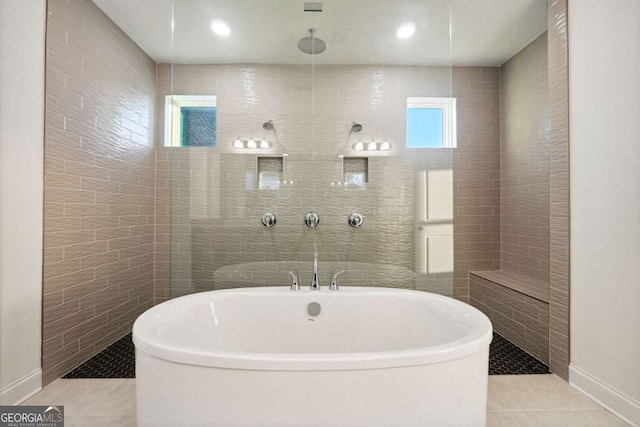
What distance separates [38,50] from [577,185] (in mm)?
3370

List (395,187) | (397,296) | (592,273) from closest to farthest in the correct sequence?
1. (592,273)
2. (397,296)
3. (395,187)

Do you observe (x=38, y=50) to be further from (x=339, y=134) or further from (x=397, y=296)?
(x=397, y=296)

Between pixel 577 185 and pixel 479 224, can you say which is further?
pixel 479 224

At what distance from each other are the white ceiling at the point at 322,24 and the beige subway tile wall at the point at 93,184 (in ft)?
1.27

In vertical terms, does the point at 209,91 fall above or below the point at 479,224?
above

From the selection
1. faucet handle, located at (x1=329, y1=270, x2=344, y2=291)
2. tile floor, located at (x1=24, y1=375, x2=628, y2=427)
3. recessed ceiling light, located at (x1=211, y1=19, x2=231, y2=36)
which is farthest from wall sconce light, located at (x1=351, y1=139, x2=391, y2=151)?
tile floor, located at (x1=24, y1=375, x2=628, y2=427)

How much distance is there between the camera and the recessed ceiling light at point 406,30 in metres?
2.19

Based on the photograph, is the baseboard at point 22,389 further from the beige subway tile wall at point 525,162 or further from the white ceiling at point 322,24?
the beige subway tile wall at point 525,162

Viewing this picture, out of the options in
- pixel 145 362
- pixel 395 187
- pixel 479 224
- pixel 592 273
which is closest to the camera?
pixel 145 362

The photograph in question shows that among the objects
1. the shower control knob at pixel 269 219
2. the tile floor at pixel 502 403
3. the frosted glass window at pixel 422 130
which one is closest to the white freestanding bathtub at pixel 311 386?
the tile floor at pixel 502 403

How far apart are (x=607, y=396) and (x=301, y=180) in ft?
7.33

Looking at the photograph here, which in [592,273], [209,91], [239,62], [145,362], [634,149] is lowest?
[145,362]

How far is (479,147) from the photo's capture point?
3070 mm

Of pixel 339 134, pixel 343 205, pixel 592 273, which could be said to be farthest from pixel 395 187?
pixel 592 273
